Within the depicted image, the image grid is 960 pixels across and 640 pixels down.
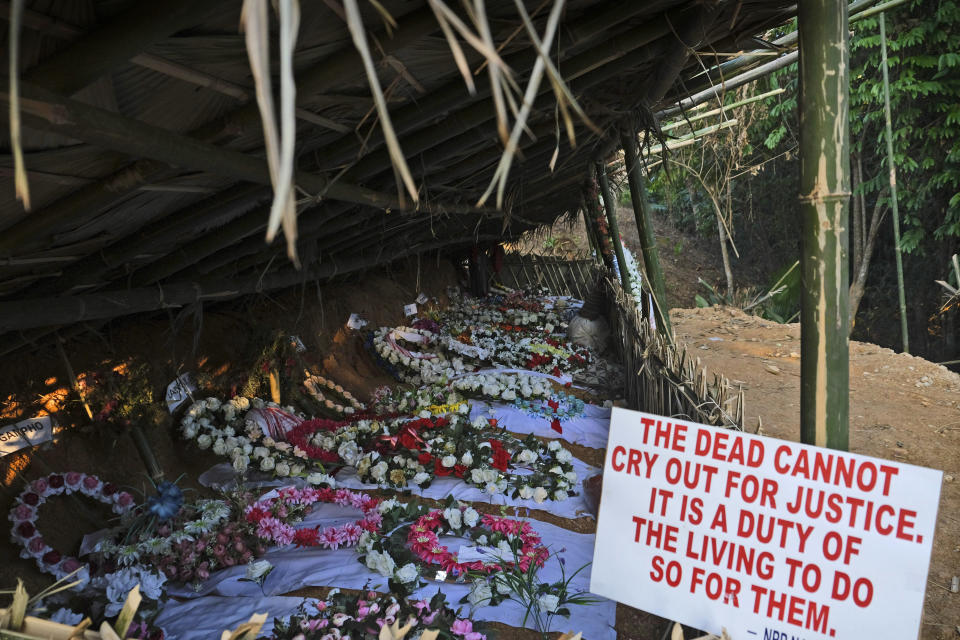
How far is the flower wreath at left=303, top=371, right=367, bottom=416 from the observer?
189 inches

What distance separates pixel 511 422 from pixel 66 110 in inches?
146

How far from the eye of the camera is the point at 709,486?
174 centimetres

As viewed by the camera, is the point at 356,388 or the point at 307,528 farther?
the point at 356,388

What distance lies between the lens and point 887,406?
18.9ft

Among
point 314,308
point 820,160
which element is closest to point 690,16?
point 820,160

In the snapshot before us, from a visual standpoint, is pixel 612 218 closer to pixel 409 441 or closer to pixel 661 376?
pixel 661 376

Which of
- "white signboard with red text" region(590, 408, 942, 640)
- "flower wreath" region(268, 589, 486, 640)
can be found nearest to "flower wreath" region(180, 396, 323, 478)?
"flower wreath" region(268, 589, 486, 640)

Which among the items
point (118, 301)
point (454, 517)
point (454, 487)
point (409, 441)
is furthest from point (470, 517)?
point (118, 301)

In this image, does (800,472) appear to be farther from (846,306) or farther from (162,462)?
(162,462)

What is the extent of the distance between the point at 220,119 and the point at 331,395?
3362mm

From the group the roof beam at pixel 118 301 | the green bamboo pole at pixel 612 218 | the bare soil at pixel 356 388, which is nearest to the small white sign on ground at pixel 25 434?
the bare soil at pixel 356 388

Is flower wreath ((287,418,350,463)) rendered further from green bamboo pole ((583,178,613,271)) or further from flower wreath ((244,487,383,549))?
green bamboo pole ((583,178,613,271))

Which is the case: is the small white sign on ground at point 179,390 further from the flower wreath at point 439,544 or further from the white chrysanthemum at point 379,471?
the flower wreath at point 439,544

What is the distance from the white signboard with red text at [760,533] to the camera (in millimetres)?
1514
